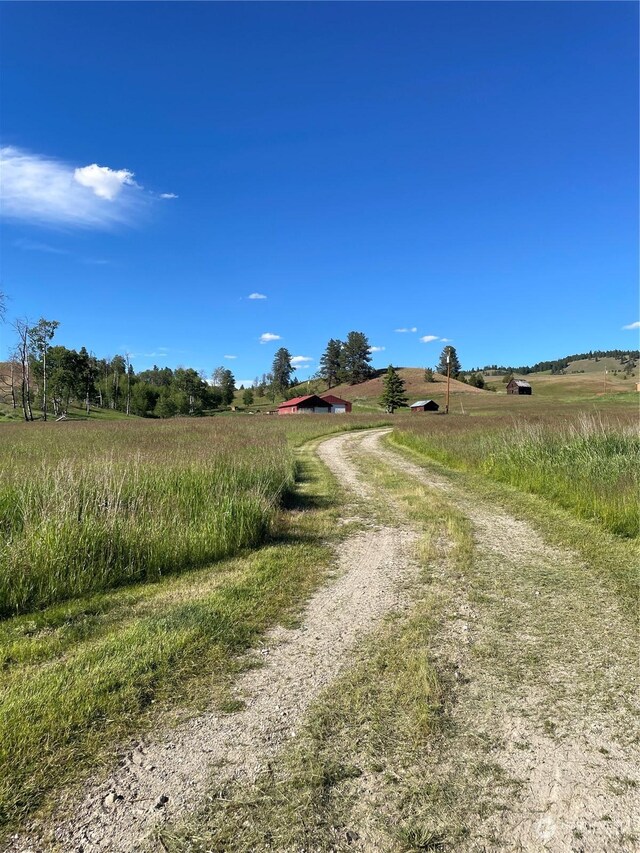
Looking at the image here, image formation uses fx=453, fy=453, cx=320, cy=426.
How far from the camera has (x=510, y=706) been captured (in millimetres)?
3309

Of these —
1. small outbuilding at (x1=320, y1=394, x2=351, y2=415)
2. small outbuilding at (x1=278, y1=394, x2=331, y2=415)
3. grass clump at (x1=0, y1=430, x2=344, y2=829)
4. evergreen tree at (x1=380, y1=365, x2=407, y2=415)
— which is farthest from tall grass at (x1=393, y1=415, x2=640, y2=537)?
small outbuilding at (x1=320, y1=394, x2=351, y2=415)

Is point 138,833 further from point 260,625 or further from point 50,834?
point 260,625

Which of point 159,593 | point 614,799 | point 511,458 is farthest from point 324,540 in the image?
point 511,458

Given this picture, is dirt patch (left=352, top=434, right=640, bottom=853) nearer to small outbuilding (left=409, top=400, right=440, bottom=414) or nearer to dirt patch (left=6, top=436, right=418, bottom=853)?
dirt patch (left=6, top=436, right=418, bottom=853)

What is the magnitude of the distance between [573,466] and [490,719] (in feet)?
30.6

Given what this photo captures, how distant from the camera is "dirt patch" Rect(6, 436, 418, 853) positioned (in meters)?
2.34

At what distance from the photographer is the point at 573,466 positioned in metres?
11.0

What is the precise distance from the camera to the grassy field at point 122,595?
3.03 m

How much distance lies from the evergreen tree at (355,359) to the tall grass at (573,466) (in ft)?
390

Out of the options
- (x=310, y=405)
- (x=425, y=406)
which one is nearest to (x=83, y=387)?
(x=310, y=405)

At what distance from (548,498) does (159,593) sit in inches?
327

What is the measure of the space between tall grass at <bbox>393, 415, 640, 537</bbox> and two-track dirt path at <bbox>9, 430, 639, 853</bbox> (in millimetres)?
2847

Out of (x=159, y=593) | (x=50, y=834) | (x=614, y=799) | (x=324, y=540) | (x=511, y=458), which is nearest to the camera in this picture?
(x=50, y=834)

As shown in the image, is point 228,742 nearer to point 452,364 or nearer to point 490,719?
point 490,719
